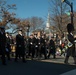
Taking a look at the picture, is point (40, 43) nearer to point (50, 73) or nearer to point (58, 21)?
point (50, 73)

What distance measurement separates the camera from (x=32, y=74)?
1035 centimetres

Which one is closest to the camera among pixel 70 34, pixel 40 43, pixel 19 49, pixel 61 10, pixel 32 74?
pixel 32 74

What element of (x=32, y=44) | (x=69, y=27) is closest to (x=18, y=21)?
(x=32, y=44)

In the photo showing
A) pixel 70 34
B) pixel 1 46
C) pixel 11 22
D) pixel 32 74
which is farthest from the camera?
pixel 11 22

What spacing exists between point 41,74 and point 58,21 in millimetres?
32919

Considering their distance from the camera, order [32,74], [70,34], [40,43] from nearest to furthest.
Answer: [32,74]
[70,34]
[40,43]

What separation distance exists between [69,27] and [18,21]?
48451 millimetres

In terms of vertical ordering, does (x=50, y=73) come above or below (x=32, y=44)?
below

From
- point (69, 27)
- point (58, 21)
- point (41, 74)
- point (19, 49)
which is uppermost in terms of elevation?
point (58, 21)

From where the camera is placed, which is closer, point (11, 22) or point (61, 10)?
point (61, 10)

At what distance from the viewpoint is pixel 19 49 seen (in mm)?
14992

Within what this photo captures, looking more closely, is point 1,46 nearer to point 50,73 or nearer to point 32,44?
point 50,73

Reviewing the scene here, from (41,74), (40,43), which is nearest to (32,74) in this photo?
(41,74)

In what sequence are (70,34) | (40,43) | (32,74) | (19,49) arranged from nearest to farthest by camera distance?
(32,74)
(70,34)
(19,49)
(40,43)
